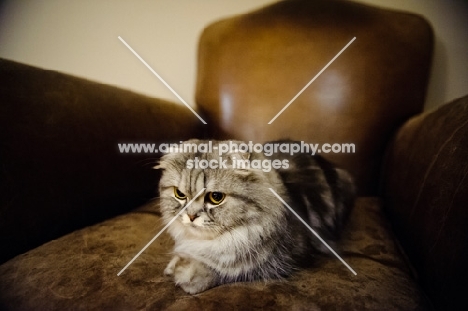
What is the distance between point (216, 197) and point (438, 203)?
1.59ft

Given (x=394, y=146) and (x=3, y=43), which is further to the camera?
(x=3, y=43)

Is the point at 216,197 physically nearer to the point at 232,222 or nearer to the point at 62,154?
the point at 232,222

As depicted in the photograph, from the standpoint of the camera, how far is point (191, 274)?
57 cm

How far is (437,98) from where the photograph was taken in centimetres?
118

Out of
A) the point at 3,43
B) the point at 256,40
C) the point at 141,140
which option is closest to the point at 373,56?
the point at 256,40

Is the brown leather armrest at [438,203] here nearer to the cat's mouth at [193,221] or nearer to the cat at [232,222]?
the cat at [232,222]

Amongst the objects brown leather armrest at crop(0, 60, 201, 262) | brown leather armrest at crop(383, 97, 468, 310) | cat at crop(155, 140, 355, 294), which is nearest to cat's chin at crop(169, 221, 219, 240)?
cat at crop(155, 140, 355, 294)

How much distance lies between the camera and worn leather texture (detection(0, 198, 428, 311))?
48 cm

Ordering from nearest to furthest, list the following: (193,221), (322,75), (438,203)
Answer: (438,203), (193,221), (322,75)

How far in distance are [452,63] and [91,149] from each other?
147cm

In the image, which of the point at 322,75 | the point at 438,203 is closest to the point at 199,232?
the point at 438,203

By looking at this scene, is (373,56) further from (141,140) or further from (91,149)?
(91,149)

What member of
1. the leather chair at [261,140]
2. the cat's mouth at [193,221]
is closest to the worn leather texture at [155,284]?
the leather chair at [261,140]

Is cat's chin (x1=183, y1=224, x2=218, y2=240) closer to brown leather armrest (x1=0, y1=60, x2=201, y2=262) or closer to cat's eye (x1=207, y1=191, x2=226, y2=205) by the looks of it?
cat's eye (x1=207, y1=191, x2=226, y2=205)
